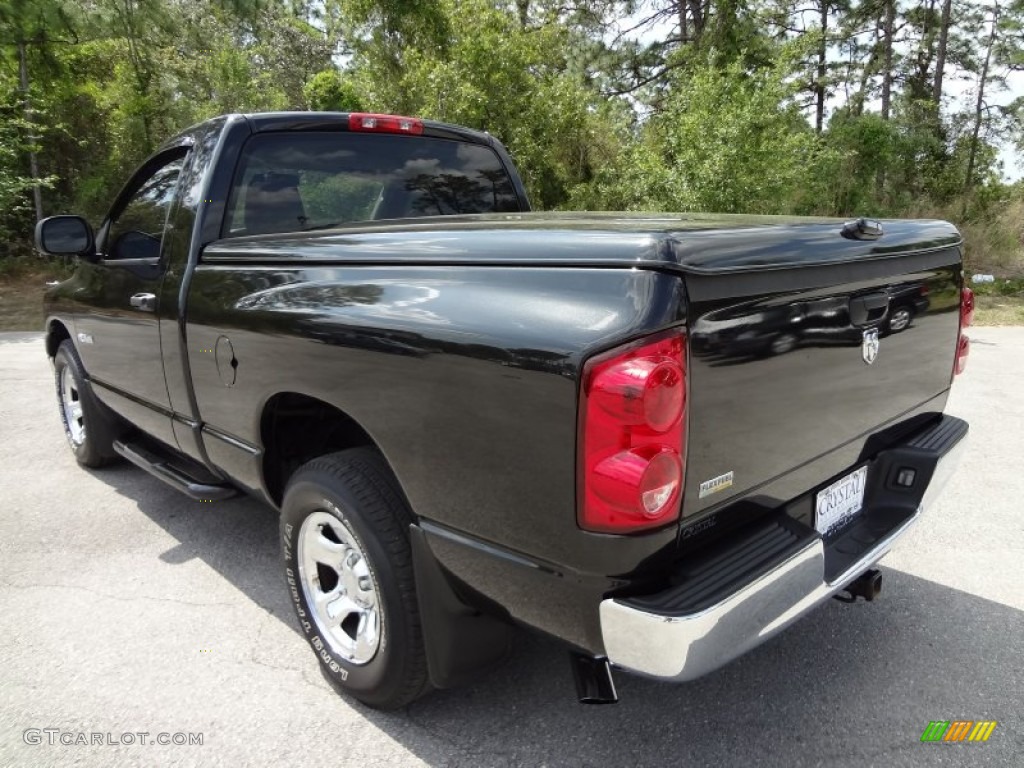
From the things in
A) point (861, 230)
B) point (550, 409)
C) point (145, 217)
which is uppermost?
point (145, 217)

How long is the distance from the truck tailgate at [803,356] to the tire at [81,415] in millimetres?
3700

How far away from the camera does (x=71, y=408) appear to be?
4.63 metres

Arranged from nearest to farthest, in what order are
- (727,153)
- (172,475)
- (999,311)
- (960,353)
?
(960,353)
(172,475)
(727,153)
(999,311)

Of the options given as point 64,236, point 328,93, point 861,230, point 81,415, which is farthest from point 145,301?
point 328,93

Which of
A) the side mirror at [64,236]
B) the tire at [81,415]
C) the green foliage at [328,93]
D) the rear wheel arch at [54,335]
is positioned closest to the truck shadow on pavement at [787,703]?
the tire at [81,415]

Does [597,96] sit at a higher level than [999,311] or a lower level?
higher

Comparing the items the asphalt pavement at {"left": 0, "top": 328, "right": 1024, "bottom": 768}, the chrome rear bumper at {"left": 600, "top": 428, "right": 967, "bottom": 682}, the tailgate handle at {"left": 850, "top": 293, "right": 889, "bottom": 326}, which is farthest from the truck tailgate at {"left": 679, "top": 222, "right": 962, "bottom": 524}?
the asphalt pavement at {"left": 0, "top": 328, "right": 1024, "bottom": 768}

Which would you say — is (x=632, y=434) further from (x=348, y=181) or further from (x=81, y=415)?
(x=81, y=415)

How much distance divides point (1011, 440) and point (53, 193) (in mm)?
18299

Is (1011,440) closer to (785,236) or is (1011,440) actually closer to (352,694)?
(785,236)

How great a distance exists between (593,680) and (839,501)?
103 centimetres

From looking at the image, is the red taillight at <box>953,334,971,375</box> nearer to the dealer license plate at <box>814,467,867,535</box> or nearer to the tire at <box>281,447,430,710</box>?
the dealer license plate at <box>814,467,867,535</box>

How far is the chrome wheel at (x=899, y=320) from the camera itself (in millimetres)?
2246

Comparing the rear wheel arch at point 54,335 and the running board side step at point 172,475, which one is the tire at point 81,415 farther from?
the running board side step at point 172,475
